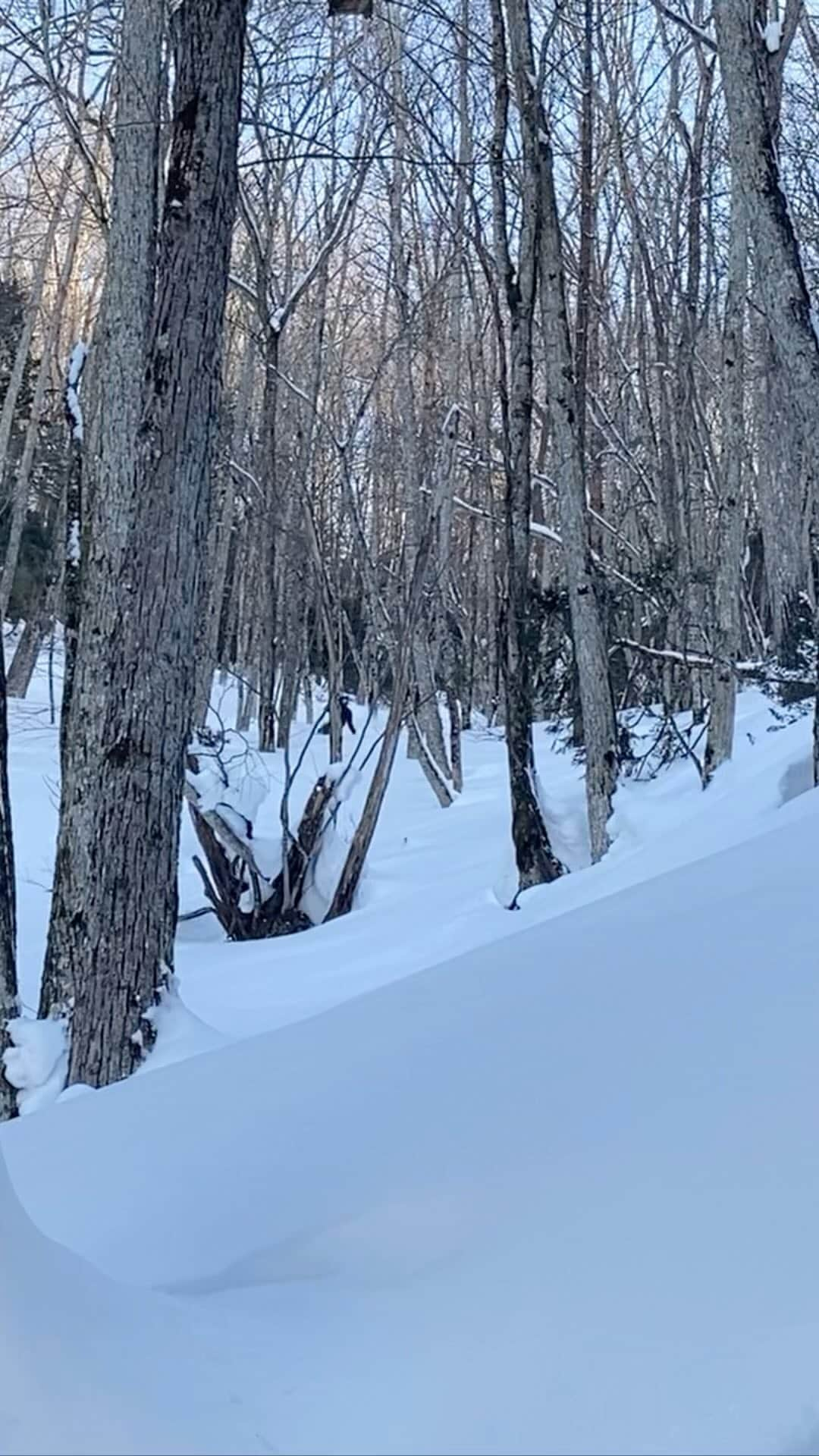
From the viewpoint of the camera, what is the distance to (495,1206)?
163 centimetres

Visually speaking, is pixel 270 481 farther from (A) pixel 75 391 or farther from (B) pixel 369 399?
(A) pixel 75 391

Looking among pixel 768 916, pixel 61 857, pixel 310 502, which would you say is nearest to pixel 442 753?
pixel 310 502

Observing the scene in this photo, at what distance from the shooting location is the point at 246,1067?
251cm

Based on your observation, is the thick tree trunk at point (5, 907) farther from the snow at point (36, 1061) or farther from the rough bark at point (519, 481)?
the rough bark at point (519, 481)

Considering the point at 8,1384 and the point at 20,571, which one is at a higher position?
the point at 20,571

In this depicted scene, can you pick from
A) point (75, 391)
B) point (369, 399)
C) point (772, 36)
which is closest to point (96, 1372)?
point (75, 391)

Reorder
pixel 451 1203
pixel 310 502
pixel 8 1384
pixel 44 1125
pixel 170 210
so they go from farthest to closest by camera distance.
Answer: pixel 310 502 → pixel 170 210 → pixel 44 1125 → pixel 451 1203 → pixel 8 1384

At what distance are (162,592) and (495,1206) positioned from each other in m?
2.62

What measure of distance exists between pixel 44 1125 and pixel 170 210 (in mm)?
2803

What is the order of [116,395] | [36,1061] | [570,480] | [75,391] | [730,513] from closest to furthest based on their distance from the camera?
[36,1061] < [116,395] < [75,391] < [570,480] < [730,513]

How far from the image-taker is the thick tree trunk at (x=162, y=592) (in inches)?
147

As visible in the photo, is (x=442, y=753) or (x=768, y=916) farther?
(x=442, y=753)

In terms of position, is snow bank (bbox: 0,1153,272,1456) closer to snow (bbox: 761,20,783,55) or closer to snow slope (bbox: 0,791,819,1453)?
snow slope (bbox: 0,791,819,1453)

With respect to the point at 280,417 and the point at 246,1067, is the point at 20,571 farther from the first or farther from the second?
the point at 246,1067
